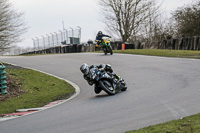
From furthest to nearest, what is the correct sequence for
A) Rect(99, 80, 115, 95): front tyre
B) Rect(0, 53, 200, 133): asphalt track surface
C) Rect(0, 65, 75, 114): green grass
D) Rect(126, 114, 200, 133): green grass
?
Rect(99, 80, 115, 95): front tyre
Rect(0, 65, 75, 114): green grass
Rect(0, 53, 200, 133): asphalt track surface
Rect(126, 114, 200, 133): green grass

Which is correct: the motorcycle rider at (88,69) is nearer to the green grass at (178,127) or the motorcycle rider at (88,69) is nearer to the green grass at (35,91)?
the green grass at (35,91)

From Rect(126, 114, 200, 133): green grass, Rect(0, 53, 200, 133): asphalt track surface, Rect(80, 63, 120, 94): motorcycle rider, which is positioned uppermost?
Rect(80, 63, 120, 94): motorcycle rider

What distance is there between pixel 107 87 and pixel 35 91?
3517mm

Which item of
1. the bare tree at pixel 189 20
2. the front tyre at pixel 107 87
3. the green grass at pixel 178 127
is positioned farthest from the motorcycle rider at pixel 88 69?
the bare tree at pixel 189 20

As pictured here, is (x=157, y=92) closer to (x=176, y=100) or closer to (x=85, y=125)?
(x=176, y=100)

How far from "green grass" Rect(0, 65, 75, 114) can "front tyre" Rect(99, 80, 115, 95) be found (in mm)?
1626

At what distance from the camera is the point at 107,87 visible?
1017cm

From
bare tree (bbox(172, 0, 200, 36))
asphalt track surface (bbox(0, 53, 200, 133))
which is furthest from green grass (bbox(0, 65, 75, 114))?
bare tree (bbox(172, 0, 200, 36))

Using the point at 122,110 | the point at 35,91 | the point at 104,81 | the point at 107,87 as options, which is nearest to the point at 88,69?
the point at 104,81

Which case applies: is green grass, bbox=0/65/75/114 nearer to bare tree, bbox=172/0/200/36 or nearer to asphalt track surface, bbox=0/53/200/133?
asphalt track surface, bbox=0/53/200/133

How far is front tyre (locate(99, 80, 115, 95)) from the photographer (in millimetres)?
10086

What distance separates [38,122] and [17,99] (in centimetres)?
410

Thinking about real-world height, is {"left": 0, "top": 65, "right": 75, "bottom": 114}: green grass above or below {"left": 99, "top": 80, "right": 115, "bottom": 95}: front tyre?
below

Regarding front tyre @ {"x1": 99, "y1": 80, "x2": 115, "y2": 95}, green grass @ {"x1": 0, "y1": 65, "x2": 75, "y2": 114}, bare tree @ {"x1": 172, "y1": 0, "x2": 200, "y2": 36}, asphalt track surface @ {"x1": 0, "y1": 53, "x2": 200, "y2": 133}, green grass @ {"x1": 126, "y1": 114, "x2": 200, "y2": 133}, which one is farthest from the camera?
bare tree @ {"x1": 172, "y1": 0, "x2": 200, "y2": 36}
